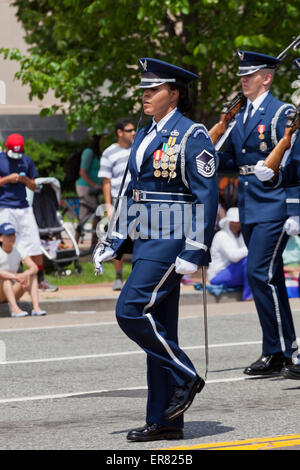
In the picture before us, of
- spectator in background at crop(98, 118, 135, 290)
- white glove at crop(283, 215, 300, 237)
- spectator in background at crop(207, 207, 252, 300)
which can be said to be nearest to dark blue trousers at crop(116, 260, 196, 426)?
white glove at crop(283, 215, 300, 237)

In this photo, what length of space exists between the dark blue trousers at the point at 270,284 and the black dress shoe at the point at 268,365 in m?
0.04

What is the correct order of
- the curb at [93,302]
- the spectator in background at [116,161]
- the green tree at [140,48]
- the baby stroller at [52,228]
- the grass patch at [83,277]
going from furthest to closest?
A: the green tree at [140,48] → the baby stroller at [52,228] → the grass patch at [83,277] → the spectator in background at [116,161] → the curb at [93,302]

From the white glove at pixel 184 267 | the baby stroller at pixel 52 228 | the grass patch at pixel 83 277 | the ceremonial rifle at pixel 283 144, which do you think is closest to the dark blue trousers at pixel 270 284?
the ceremonial rifle at pixel 283 144

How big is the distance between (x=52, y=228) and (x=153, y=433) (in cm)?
921

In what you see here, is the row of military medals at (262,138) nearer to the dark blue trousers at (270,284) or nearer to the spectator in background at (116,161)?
the dark blue trousers at (270,284)

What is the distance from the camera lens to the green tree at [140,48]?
15.8 metres

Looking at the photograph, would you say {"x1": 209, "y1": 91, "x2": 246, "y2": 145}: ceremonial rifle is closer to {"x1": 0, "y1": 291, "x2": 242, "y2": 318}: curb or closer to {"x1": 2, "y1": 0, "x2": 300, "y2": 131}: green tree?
{"x1": 0, "y1": 291, "x2": 242, "y2": 318}: curb

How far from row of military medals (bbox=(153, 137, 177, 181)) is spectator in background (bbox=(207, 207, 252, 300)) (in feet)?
23.9

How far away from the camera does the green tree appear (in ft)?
51.8

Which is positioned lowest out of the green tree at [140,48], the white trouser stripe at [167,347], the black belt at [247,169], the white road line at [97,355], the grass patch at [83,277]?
the grass patch at [83,277]

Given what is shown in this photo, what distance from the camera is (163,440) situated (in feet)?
20.6

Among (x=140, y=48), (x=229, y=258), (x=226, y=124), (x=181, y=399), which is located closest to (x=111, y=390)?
(x=181, y=399)

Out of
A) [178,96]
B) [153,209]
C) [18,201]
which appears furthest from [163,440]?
[18,201]

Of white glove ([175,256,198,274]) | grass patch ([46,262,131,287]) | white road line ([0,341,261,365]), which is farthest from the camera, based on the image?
grass patch ([46,262,131,287])
